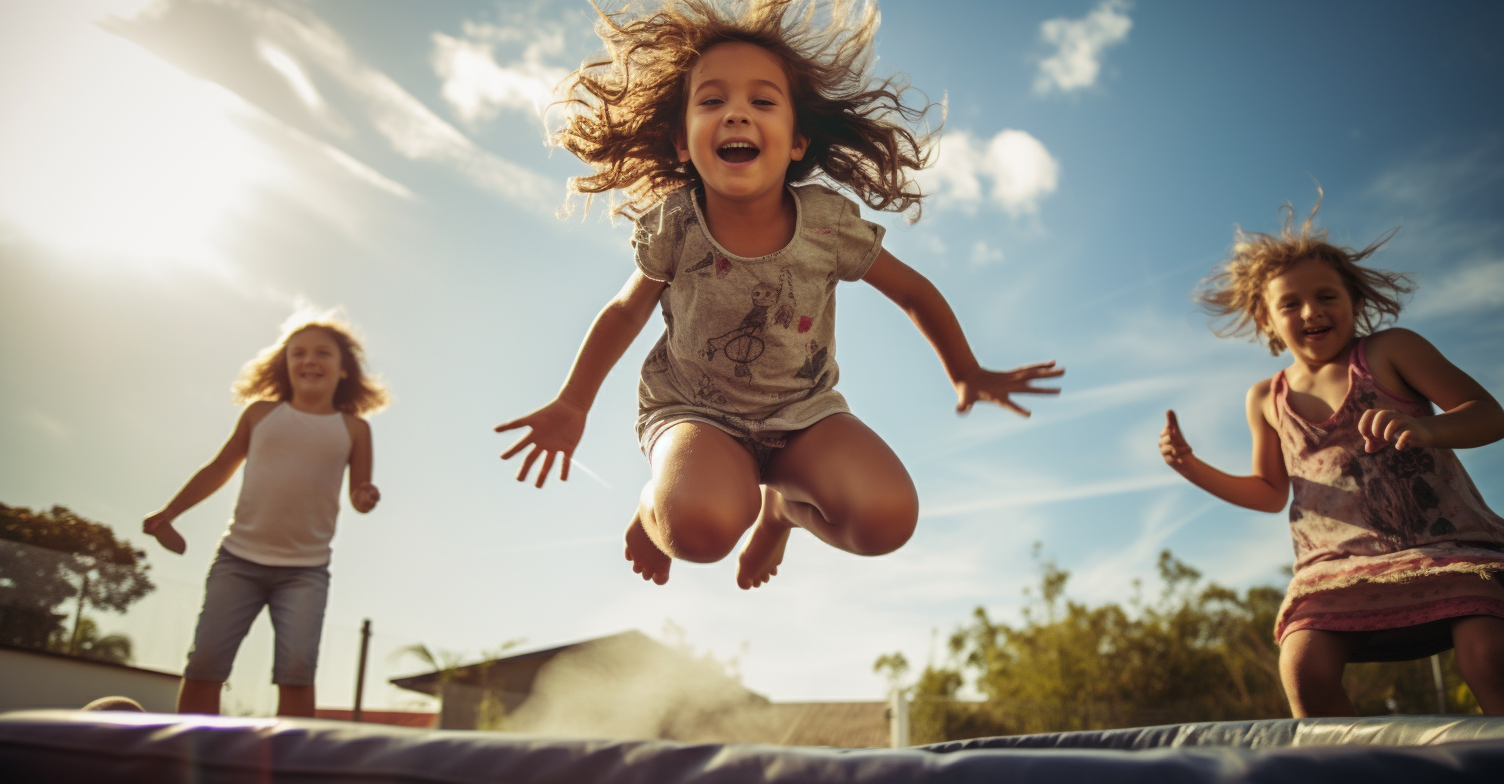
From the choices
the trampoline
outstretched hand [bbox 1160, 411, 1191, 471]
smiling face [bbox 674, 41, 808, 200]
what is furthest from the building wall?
outstretched hand [bbox 1160, 411, 1191, 471]

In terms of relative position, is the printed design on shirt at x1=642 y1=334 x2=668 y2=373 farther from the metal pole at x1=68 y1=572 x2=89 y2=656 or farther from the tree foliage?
the tree foliage

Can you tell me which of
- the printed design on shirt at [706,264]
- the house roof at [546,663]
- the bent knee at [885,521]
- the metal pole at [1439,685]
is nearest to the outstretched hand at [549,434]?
the printed design on shirt at [706,264]

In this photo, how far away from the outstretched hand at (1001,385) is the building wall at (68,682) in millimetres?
5088

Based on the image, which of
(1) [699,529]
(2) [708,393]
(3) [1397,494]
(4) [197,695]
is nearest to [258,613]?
(4) [197,695]

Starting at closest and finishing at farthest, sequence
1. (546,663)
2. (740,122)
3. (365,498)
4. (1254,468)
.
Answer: (740,122), (1254,468), (365,498), (546,663)

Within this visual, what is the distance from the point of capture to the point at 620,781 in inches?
41.5

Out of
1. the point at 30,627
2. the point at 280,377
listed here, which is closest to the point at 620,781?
the point at 280,377

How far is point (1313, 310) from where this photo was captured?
8.93ft

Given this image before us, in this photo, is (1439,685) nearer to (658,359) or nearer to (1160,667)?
(1160,667)

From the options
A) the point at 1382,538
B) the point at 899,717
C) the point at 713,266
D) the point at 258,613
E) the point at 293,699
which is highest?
the point at 713,266

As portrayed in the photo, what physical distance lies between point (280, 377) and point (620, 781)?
131 inches

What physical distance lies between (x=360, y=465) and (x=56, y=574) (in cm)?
343

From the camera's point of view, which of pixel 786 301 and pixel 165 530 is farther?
pixel 165 530

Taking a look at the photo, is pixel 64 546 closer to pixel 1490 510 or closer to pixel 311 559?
pixel 311 559
